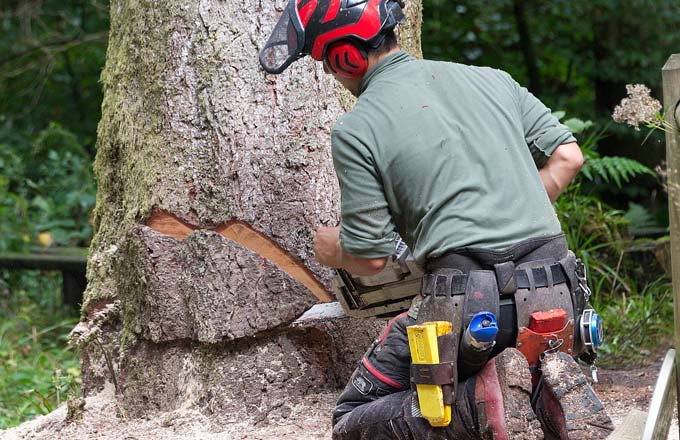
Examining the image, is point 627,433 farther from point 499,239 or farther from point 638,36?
point 638,36

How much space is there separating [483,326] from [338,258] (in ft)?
1.93

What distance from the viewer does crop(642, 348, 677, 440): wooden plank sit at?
250cm

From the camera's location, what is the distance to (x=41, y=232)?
27.3 feet

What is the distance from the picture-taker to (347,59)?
296 centimetres

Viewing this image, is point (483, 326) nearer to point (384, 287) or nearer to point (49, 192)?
point (384, 287)

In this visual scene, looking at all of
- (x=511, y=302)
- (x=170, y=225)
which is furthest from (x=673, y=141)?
(x=170, y=225)

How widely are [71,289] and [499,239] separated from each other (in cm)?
568

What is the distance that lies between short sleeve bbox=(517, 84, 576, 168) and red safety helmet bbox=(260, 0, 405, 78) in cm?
54

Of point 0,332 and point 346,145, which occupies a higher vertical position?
point 346,145

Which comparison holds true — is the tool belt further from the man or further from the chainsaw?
the chainsaw

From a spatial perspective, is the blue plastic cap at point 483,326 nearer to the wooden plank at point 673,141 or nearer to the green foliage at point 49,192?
the wooden plank at point 673,141

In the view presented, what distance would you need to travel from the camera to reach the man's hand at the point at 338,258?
287cm

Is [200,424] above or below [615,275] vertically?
below

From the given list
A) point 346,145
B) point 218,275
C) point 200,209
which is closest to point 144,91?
point 200,209
